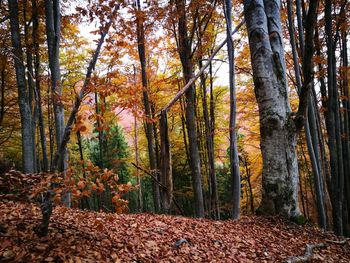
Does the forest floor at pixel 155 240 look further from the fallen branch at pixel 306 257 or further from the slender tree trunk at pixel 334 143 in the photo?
the slender tree trunk at pixel 334 143

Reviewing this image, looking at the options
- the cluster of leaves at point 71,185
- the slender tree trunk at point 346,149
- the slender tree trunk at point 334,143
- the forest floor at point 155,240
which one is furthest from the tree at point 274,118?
the slender tree trunk at point 346,149

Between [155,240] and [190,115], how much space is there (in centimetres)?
532

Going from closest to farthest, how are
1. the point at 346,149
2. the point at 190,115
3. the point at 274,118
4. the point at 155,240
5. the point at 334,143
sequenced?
the point at 155,240 → the point at 274,118 → the point at 334,143 → the point at 190,115 → the point at 346,149

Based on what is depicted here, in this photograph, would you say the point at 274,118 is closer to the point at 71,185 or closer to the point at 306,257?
the point at 306,257

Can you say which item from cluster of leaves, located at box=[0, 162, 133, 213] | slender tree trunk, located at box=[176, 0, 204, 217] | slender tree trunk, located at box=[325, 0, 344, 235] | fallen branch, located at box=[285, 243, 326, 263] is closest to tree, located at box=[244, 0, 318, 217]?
fallen branch, located at box=[285, 243, 326, 263]

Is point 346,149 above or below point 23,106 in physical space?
below

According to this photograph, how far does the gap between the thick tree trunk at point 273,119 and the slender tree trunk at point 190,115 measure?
3.52 meters

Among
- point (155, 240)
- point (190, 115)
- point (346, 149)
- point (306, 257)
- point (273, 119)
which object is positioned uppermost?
point (190, 115)

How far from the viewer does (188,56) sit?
8.23 metres

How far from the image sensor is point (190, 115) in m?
8.03

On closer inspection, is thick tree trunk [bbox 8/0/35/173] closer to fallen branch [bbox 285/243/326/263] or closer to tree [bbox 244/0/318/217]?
tree [bbox 244/0/318/217]

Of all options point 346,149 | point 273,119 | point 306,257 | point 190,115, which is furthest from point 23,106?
point 346,149

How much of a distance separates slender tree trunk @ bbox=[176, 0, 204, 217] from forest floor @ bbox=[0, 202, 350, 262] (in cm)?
348

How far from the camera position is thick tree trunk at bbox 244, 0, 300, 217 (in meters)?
4.14
